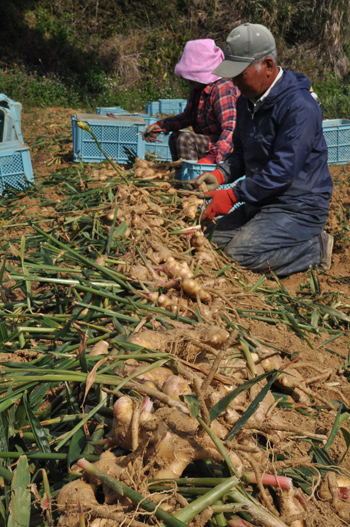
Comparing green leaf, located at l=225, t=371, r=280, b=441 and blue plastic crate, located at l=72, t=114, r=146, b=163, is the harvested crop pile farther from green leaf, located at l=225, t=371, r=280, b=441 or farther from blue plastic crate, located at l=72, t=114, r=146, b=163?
blue plastic crate, located at l=72, t=114, r=146, b=163

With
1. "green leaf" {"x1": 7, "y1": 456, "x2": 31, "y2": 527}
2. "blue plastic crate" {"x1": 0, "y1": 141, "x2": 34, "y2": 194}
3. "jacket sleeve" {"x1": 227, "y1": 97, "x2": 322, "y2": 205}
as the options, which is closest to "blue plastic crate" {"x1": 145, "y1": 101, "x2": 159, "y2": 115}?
"blue plastic crate" {"x1": 0, "y1": 141, "x2": 34, "y2": 194}

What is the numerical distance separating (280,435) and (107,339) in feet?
2.18

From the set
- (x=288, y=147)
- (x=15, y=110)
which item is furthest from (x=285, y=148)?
(x=15, y=110)

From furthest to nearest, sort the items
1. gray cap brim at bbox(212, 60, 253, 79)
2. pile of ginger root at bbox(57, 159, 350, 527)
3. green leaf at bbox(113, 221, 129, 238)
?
gray cap brim at bbox(212, 60, 253, 79) → green leaf at bbox(113, 221, 129, 238) → pile of ginger root at bbox(57, 159, 350, 527)

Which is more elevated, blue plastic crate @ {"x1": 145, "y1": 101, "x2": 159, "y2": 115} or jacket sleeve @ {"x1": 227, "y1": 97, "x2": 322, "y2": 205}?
jacket sleeve @ {"x1": 227, "y1": 97, "x2": 322, "y2": 205}

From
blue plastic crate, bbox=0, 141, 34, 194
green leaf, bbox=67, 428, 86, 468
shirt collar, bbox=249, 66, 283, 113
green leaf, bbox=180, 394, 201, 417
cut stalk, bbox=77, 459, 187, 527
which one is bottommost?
blue plastic crate, bbox=0, 141, 34, 194

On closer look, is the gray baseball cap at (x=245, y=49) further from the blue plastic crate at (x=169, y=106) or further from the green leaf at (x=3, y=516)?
the blue plastic crate at (x=169, y=106)

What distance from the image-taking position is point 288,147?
297 cm

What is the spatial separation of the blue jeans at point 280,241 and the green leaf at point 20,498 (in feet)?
7.10

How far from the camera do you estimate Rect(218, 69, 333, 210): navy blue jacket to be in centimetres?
297

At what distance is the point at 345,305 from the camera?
107 inches

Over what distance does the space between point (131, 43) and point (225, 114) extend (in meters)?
8.90

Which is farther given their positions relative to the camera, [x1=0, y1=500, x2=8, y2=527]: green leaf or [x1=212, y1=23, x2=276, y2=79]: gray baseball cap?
[x1=212, y1=23, x2=276, y2=79]: gray baseball cap

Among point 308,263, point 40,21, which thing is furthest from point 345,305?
point 40,21
